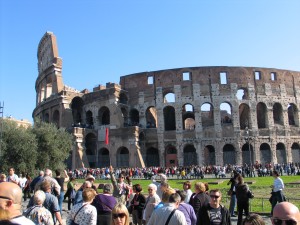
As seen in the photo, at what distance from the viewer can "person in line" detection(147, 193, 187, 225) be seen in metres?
4.19

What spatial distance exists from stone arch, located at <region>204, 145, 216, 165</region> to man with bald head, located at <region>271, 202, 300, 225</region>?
113 feet

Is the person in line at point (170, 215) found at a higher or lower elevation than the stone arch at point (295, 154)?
lower

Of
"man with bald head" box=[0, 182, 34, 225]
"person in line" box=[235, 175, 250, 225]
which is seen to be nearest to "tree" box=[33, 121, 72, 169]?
"person in line" box=[235, 175, 250, 225]

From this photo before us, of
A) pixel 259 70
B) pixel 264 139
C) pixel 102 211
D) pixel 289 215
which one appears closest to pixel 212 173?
pixel 264 139

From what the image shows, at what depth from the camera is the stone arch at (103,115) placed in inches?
1550

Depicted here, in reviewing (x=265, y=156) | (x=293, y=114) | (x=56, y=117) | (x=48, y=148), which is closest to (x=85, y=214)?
(x=48, y=148)

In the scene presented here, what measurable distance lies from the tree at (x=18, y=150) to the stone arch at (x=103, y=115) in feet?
51.5

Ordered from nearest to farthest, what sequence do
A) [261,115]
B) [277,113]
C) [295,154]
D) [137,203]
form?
[137,203] < [295,154] < [261,115] < [277,113]

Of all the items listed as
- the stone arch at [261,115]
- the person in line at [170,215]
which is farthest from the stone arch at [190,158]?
the person in line at [170,215]

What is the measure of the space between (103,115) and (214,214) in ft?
123

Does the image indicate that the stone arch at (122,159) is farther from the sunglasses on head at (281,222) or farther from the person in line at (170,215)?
the sunglasses on head at (281,222)

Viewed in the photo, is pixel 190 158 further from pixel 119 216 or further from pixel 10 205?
pixel 10 205

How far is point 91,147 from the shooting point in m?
38.6

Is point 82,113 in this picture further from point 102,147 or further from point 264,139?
point 264,139
